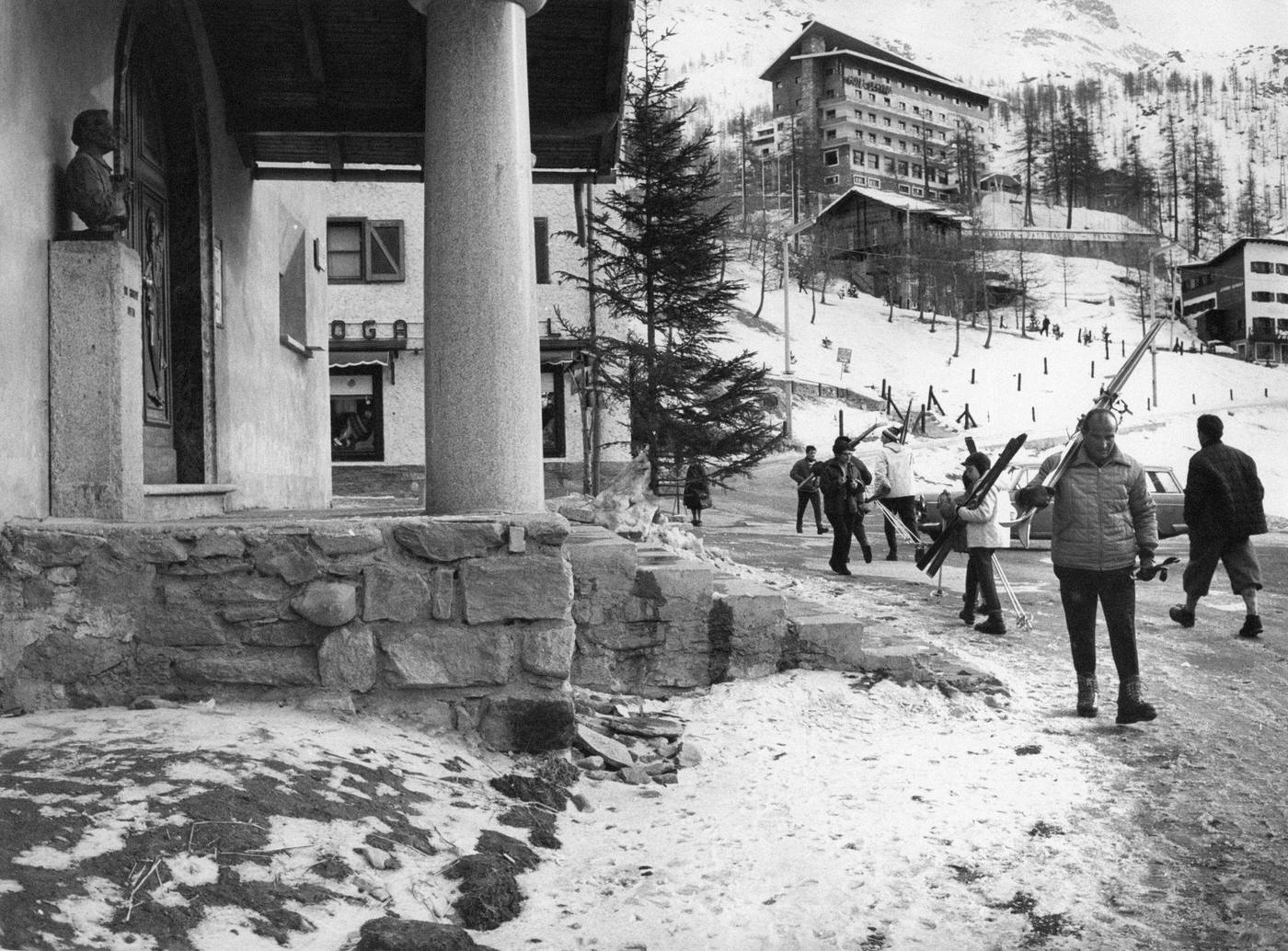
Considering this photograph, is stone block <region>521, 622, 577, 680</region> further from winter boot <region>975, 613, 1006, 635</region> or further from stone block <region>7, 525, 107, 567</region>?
winter boot <region>975, 613, 1006, 635</region>

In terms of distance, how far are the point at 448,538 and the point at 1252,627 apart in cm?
698

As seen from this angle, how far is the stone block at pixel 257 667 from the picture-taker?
480 cm

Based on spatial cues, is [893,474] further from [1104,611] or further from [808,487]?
[1104,611]

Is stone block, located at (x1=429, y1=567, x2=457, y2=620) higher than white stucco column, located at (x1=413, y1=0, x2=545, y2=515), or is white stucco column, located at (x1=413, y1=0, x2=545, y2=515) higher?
white stucco column, located at (x1=413, y1=0, x2=545, y2=515)

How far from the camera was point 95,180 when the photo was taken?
546 cm

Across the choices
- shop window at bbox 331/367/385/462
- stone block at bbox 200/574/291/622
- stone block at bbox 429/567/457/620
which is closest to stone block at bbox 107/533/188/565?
stone block at bbox 200/574/291/622

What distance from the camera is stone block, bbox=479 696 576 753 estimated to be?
200 inches

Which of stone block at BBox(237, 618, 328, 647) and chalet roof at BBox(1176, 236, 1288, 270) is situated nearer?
stone block at BBox(237, 618, 328, 647)

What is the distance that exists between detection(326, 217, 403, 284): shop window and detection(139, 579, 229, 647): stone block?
80.5 ft

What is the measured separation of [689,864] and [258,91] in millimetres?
6677

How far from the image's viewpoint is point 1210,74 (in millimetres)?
168375

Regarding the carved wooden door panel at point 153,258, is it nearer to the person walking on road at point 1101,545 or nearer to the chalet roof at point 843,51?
the person walking on road at point 1101,545

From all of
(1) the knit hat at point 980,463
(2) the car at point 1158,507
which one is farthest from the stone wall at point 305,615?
(2) the car at point 1158,507

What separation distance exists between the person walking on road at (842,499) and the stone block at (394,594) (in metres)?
8.62
